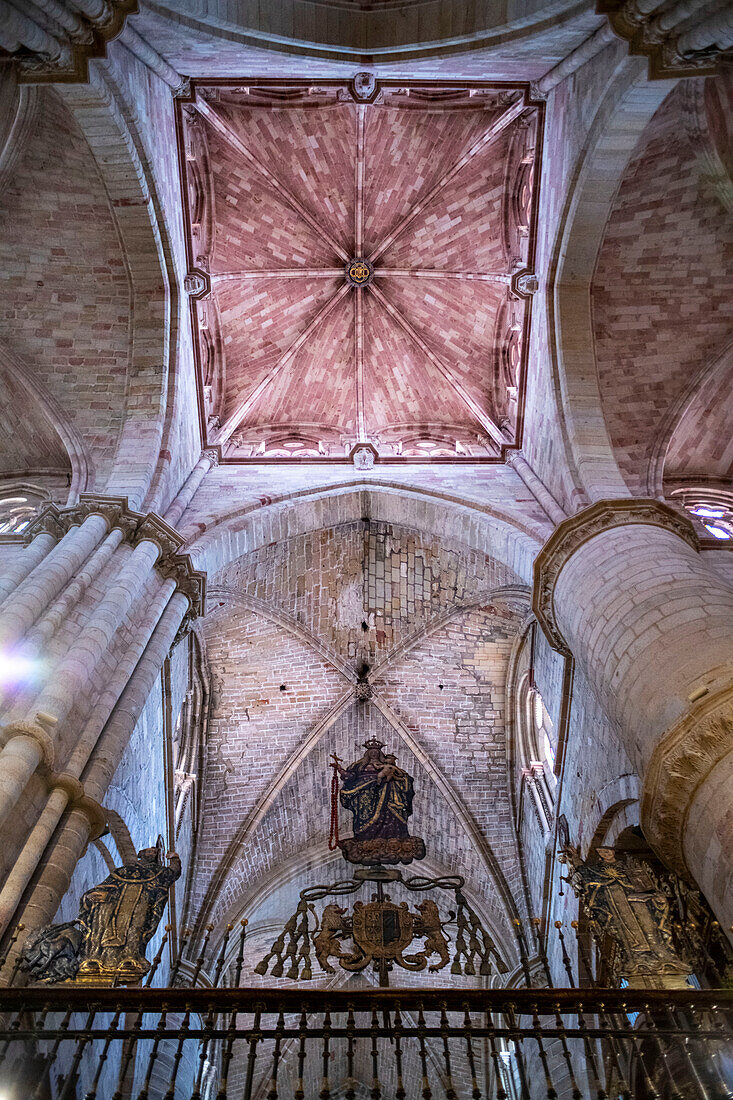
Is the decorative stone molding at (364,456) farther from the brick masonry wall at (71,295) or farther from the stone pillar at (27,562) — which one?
the stone pillar at (27,562)

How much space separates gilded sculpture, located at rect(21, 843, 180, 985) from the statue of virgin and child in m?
1.54

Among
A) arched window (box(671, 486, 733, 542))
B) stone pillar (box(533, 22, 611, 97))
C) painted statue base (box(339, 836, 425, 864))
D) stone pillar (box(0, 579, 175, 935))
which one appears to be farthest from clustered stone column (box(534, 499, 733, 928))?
stone pillar (box(533, 22, 611, 97))

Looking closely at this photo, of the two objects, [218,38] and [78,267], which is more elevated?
[78,267]

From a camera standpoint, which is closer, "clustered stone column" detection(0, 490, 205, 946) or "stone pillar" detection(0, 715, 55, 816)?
"stone pillar" detection(0, 715, 55, 816)

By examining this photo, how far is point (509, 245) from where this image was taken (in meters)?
12.2

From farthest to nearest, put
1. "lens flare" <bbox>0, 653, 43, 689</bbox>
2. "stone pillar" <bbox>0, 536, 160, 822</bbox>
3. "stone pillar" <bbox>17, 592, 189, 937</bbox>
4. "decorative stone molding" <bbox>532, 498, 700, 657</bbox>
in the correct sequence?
"decorative stone molding" <bbox>532, 498, 700, 657</bbox> → "lens flare" <bbox>0, 653, 43, 689</bbox> → "stone pillar" <bbox>0, 536, 160, 822</bbox> → "stone pillar" <bbox>17, 592, 189, 937</bbox>

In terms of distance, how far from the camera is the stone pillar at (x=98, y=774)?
481 centimetres

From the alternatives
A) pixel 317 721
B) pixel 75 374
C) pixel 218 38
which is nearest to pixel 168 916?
pixel 317 721

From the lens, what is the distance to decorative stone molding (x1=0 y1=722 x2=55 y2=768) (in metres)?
5.23

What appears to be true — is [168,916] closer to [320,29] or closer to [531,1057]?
[531,1057]

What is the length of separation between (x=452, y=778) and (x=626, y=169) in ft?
29.8

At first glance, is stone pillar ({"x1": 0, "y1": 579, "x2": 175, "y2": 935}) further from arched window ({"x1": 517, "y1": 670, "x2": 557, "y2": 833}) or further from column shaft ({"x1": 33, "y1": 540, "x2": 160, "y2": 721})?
arched window ({"x1": 517, "y1": 670, "x2": 557, "y2": 833})

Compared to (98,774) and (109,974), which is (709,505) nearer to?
(98,774)

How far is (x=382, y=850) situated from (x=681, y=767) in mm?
2351
